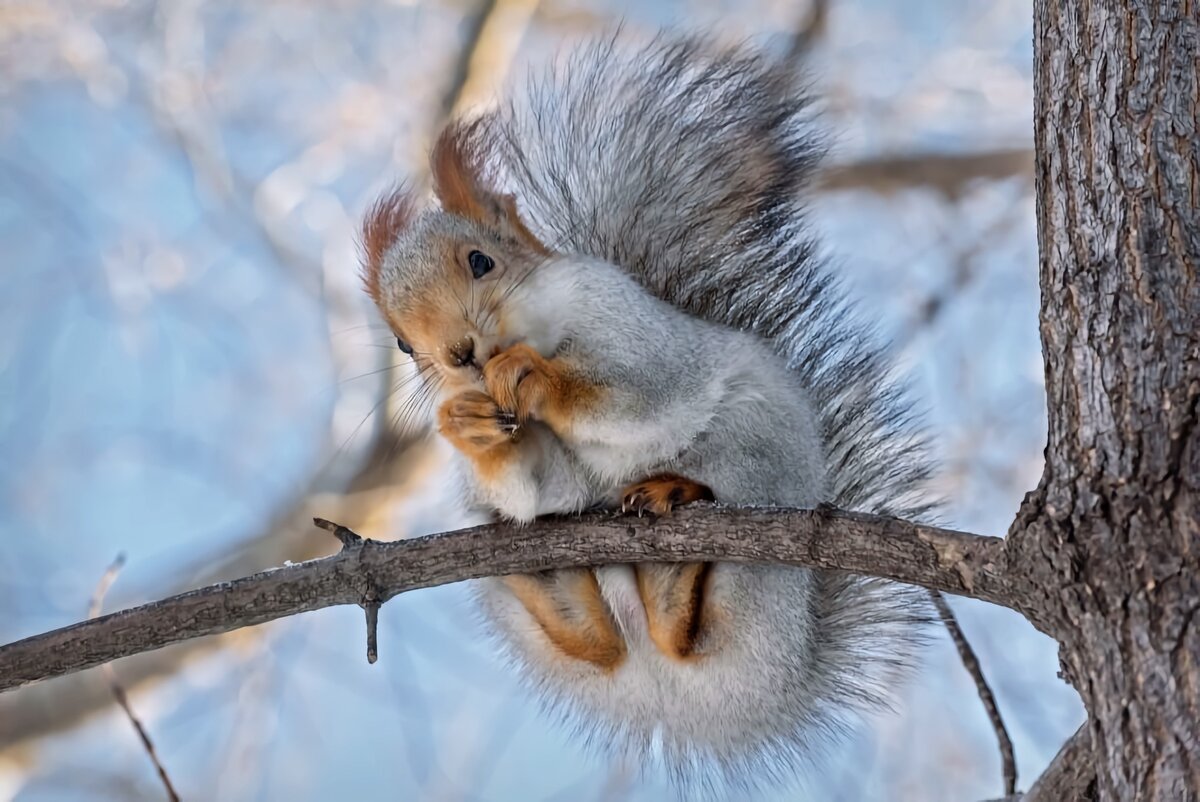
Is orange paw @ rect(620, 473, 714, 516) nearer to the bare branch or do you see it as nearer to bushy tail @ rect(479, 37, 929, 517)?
bushy tail @ rect(479, 37, 929, 517)

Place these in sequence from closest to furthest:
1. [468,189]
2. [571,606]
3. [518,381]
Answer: [518,381], [571,606], [468,189]

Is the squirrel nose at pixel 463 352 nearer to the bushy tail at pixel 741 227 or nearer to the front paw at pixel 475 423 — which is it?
the front paw at pixel 475 423

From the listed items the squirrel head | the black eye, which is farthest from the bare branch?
the black eye

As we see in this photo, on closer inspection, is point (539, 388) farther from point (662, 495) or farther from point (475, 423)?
point (662, 495)

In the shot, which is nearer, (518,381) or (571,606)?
(518,381)

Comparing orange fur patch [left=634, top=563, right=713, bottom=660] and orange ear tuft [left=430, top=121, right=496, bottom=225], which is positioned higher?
orange ear tuft [left=430, top=121, right=496, bottom=225]

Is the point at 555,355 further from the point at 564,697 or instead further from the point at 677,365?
the point at 564,697

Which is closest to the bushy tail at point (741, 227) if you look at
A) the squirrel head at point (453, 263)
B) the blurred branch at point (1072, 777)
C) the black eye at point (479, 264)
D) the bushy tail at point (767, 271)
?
the bushy tail at point (767, 271)

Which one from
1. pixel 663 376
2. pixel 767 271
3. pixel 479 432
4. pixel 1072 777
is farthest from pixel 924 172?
pixel 1072 777
